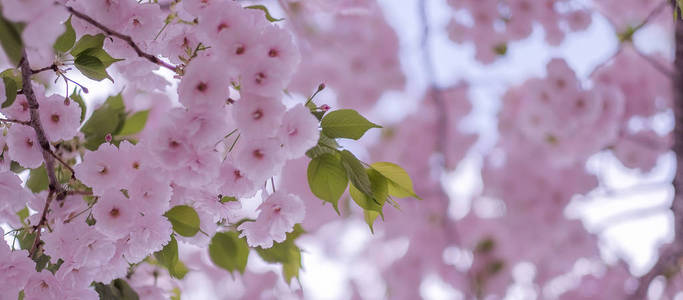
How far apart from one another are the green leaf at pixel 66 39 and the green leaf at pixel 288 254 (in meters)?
0.40

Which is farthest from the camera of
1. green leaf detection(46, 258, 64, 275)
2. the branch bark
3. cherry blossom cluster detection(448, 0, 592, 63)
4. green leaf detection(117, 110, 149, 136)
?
cherry blossom cluster detection(448, 0, 592, 63)

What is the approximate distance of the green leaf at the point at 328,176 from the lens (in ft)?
2.22

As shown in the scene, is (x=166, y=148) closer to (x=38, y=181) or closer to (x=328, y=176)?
(x=328, y=176)

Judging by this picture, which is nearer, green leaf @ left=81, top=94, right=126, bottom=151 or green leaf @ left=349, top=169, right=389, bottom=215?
green leaf @ left=349, top=169, right=389, bottom=215

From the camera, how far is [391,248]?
393cm

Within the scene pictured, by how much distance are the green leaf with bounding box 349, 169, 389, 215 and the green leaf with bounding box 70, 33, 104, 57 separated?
1.10ft

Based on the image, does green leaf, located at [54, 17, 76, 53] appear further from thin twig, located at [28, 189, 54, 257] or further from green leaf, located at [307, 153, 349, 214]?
green leaf, located at [307, 153, 349, 214]

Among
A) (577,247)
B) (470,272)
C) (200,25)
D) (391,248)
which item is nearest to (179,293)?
(200,25)


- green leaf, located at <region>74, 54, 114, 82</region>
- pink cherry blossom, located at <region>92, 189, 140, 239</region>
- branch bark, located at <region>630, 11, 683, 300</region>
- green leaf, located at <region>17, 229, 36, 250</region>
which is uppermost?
branch bark, located at <region>630, 11, 683, 300</region>

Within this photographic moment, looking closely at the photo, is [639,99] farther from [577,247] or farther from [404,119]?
[404,119]

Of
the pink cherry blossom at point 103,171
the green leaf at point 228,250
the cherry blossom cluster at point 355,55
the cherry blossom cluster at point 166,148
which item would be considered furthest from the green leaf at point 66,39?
the cherry blossom cluster at point 355,55

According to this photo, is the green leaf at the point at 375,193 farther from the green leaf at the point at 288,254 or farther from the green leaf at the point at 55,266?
the green leaf at the point at 55,266

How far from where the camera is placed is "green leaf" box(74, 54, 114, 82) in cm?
66

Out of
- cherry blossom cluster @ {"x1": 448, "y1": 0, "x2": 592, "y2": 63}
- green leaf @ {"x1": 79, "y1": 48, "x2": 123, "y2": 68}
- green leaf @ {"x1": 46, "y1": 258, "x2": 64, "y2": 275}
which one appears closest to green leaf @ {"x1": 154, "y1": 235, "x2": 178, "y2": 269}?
green leaf @ {"x1": 46, "y1": 258, "x2": 64, "y2": 275}
